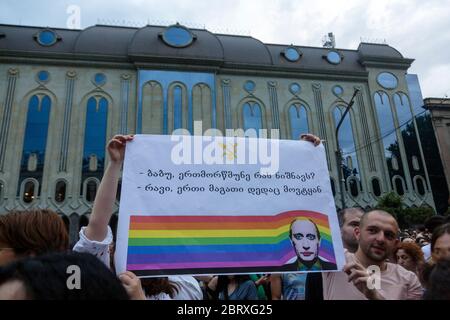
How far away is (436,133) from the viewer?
32.8m

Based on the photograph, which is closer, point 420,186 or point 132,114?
point 132,114

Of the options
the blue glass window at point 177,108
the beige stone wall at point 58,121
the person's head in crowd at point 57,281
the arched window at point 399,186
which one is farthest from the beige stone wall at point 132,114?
the person's head in crowd at point 57,281

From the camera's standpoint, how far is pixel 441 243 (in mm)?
2930

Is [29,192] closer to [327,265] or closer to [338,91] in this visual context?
[338,91]

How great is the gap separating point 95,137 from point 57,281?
27614 millimetres

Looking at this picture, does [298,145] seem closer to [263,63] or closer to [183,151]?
[183,151]

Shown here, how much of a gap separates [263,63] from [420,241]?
25.9 metres

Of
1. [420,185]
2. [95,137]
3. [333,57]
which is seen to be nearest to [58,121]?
[95,137]

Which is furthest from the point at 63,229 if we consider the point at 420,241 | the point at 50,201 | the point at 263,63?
the point at 263,63

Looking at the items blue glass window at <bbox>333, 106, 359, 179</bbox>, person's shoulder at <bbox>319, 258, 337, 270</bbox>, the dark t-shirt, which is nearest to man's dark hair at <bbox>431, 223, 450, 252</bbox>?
person's shoulder at <bbox>319, 258, 337, 270</bbox>

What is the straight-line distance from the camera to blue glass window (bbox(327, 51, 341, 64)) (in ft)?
109

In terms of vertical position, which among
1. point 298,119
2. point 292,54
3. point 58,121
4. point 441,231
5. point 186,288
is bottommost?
point 186,288

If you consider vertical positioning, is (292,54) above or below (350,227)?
above

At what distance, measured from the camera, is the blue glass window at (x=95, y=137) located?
26328 mm
